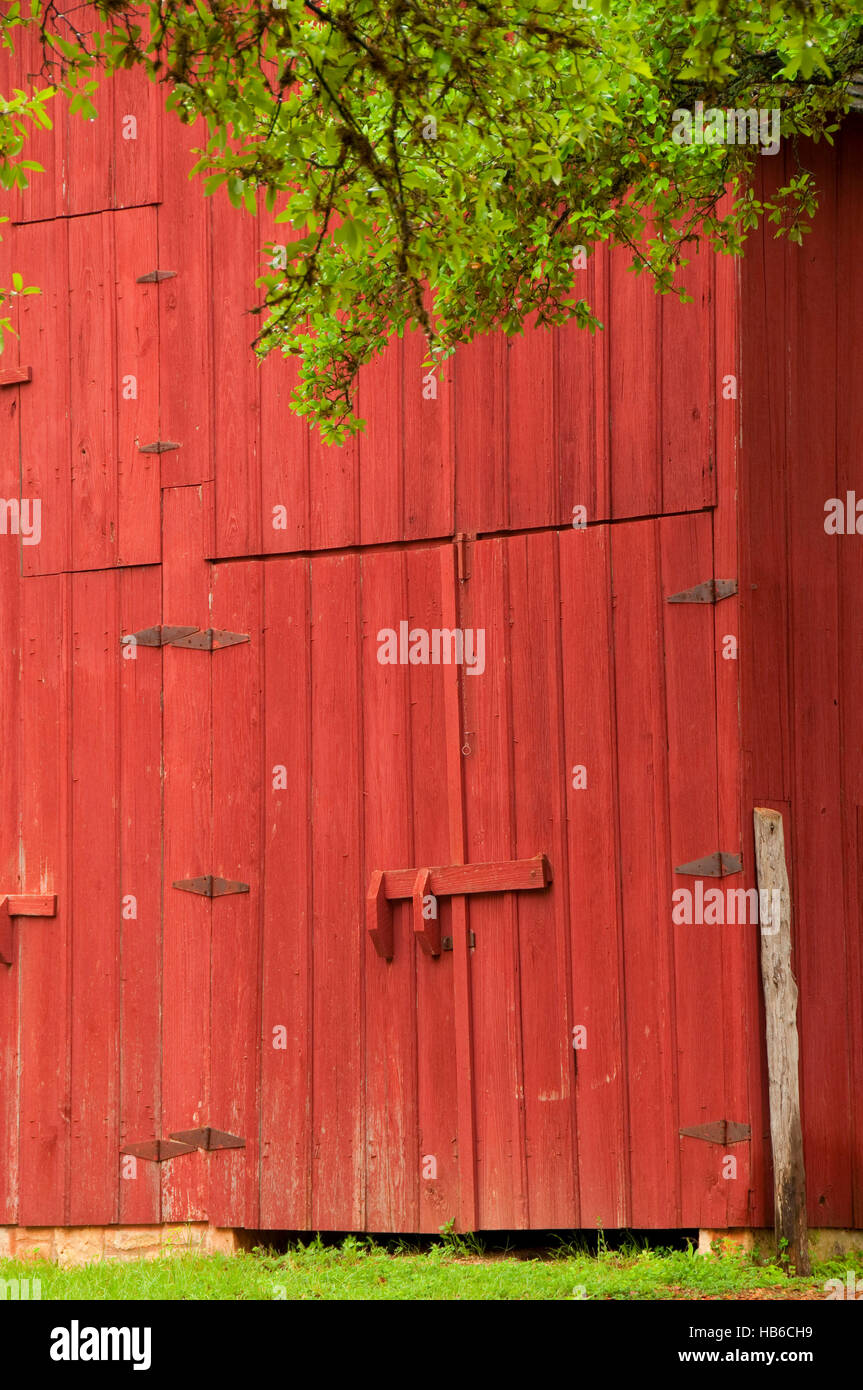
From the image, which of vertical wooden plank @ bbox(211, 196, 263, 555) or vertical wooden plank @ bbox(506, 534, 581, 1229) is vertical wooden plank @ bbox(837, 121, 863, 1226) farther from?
vertical wooden plank @ bbox(211, 196, 263, 555)

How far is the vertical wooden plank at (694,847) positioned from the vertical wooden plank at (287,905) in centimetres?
188

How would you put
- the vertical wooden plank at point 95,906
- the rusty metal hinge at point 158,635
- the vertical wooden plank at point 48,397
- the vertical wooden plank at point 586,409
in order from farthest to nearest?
the vertical wooden plank at point 48,397 < the rusty metal hinge at point 158,635 < the vertical wooden plank at point 95,906 < the vertical wooden plank at point 586,409

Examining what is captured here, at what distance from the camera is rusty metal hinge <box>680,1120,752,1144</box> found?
6.73 metres

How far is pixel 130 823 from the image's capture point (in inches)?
319

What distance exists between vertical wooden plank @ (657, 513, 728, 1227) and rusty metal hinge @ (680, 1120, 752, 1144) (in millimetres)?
29

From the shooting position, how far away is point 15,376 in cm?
862

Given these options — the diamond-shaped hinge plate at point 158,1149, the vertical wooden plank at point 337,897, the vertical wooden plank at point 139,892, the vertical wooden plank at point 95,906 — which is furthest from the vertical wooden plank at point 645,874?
the vertical wooden plank at point 95,906

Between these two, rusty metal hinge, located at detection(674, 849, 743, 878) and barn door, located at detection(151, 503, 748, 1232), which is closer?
rusty metal hinge, located at detection(674, 849, 743, 878)

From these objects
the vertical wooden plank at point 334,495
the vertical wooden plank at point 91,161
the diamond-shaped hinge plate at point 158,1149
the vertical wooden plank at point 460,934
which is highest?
the vertical wooden plank at point 91,161

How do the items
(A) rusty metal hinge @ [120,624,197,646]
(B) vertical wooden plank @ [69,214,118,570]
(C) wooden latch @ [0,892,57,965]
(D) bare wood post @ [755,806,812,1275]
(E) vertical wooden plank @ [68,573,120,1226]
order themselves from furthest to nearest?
(B) vertical wooden plank @ [69,214,118,570] < (C) wooden latch @ [0,892,57,965] < (A) rusty metal hinge @ [120,624,197,646] < (E) vertical wooden plank @ [68,573,120,1226] < (D) bare wood post @ [755,806,812,1275]

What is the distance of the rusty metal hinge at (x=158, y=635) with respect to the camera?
812cm

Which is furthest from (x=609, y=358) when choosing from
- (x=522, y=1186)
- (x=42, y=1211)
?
(x=42, y=1211)

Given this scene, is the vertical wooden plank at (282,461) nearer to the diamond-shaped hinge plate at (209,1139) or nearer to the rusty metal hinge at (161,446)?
the rusty metal hinge at (161,446)

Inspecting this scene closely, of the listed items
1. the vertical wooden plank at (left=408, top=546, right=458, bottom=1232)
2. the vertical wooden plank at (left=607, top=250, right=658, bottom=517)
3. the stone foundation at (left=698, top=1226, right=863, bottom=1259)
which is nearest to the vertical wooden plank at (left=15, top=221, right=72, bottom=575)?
the vertical wooden plank at (left=408, top=546, right=458, bottom=1232)
